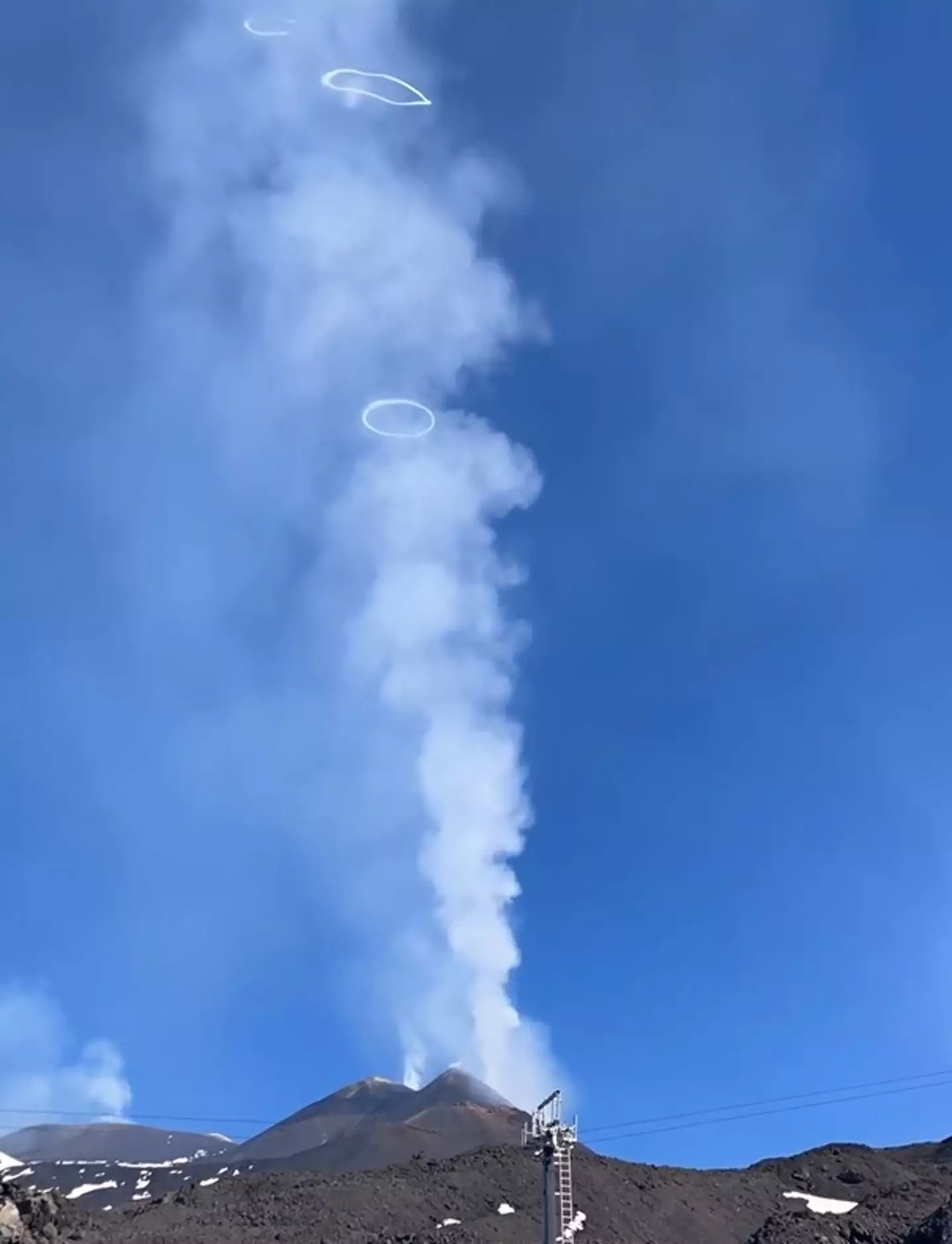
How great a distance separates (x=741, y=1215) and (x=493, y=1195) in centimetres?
2484

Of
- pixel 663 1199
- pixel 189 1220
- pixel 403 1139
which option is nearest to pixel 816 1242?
pixel 663 1199

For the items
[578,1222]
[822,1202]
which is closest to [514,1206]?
[578,1222]

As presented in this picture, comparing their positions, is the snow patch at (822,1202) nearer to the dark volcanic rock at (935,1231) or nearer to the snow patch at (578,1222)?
the snow patch at (578,1222)

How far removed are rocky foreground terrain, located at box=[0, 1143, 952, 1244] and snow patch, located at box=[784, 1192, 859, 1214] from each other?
0.96 ft

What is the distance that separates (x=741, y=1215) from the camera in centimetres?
11788

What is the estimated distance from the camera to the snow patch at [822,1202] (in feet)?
395

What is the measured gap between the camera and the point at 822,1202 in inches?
4889

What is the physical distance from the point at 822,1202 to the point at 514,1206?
113ft

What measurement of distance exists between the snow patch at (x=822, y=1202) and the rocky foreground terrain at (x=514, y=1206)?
29 centimetres

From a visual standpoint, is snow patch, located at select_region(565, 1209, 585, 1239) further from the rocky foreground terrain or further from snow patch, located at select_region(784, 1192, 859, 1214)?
snow patch, located at select_region(784, 1192, 859, 1214)

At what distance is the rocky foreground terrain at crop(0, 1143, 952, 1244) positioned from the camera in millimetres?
90938

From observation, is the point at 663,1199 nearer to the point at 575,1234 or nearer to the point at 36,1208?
the point at 575,1234

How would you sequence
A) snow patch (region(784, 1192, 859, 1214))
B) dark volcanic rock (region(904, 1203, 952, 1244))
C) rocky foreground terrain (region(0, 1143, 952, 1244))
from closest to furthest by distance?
dark volcanic rock (region(904, 1203, 952, 1244))
rocky foreground terrain (region(0, 1143, 952, 1244))
snow patch (region(784, 1192, 859, 1214))

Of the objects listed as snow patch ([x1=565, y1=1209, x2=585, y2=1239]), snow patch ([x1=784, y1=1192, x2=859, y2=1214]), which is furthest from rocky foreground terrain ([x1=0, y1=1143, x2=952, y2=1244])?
snow patch ([x1=565, y1=1209, x2=585, y2=1239])
